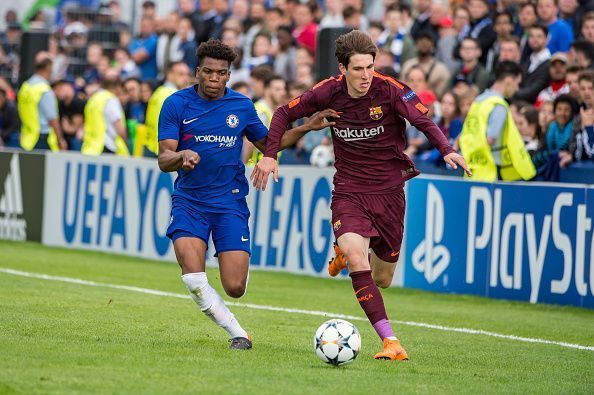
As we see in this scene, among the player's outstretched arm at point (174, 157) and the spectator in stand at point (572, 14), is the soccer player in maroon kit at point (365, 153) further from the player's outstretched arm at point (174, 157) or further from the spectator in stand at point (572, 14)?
the spectator in stand at point (572, 14)

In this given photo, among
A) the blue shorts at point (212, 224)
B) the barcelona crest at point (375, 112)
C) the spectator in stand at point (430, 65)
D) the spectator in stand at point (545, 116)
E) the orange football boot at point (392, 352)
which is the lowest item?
the orange football boot at point (392, 352)

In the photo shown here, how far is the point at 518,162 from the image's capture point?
1541cm

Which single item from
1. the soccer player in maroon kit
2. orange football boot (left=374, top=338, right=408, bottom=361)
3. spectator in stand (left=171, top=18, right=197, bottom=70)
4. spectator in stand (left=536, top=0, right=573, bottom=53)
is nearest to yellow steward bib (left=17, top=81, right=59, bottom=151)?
spectator in stand (left=171, top=18, right=197, bottom=70)

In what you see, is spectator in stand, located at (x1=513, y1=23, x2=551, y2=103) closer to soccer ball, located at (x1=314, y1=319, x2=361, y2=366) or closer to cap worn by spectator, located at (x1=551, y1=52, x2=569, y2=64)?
cap worn by spectator, located at (x1=551, y1=52, x2=569, y2=64)

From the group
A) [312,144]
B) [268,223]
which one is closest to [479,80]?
[312,144]

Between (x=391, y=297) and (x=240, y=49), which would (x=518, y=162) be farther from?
(x=240, y=49)

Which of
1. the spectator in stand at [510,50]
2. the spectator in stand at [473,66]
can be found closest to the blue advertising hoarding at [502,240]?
the spectator in stand at [510,50]

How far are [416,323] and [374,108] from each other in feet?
10.4

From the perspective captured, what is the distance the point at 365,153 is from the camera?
10.1 m

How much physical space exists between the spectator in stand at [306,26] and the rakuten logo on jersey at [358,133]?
37.8 ft

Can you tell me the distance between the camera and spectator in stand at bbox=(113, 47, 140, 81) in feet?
82.0

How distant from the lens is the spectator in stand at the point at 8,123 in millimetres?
23984

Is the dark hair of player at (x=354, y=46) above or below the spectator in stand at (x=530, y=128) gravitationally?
above

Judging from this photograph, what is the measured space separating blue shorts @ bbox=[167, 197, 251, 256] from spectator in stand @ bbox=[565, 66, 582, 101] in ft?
23.8
